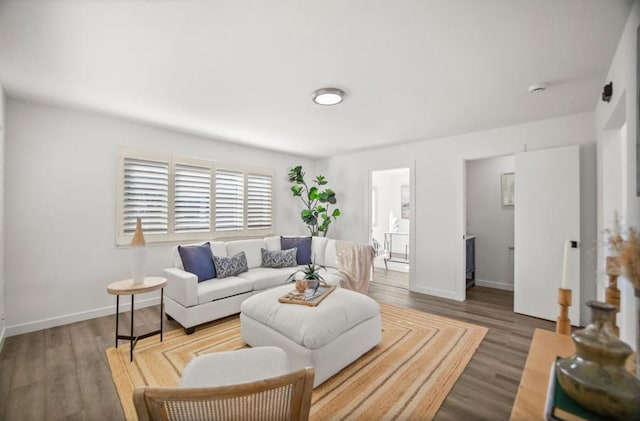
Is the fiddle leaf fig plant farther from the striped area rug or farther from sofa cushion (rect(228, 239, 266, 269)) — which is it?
the striped area rug

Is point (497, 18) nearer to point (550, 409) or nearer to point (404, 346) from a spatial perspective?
point (550, 409)

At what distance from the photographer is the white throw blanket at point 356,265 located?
4.13 meters

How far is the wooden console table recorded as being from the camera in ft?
2.92

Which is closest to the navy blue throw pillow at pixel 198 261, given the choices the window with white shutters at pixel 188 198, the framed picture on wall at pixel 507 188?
the window with white shutters at pixel 188 198

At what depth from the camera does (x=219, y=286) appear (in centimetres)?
323

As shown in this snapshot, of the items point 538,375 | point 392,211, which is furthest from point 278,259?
point 392,211

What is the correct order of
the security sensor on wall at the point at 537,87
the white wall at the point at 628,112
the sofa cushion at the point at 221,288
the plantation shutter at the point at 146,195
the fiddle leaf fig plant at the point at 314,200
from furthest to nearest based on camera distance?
the fiddle leaf fig plant at the point at 314,200, the plantation shutter at the point at 146,195, the sofa cushion at the point at 221,288, the security sensor on wall at the point at 537,87, the white wall at the point at 628,112

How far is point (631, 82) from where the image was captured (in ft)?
5.30

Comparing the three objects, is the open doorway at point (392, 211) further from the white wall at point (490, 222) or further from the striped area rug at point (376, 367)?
the striped area rug at point (376, 367)

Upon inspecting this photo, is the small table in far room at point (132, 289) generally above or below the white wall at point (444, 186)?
below

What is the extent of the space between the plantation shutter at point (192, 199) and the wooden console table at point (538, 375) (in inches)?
163

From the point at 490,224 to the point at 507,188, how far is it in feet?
2.21

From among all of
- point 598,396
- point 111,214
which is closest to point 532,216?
point 598,396

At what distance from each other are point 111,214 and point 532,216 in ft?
17.5
